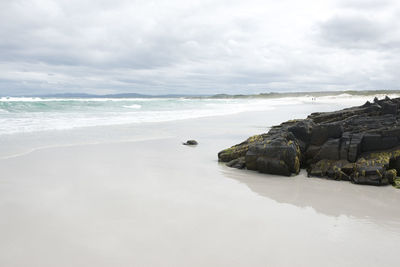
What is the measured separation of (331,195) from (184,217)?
305 cm

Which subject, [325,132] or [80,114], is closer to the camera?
[325,132]

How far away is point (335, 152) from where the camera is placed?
8.00 m

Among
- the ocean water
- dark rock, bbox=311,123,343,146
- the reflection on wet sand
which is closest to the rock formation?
dark rock, bbox=311,123,343,146

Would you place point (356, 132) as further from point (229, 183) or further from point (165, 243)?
point (165, 243)

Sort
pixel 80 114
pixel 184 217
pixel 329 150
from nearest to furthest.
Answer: pixel 184 217 < pixel 329 150 < pixel 80 114

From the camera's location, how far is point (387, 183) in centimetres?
693

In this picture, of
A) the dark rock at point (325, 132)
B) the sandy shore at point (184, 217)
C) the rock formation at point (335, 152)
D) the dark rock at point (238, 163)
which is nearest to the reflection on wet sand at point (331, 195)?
the sandy shore at point (184, 217)

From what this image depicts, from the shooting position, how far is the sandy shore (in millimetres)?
3770

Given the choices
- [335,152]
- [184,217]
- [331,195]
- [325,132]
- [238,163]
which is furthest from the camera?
[325,132]

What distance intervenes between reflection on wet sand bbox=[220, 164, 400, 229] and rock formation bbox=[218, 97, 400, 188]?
29 centimetres

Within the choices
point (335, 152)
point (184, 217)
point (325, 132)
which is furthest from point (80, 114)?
point (184, 217)

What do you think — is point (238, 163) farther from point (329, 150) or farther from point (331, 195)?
point (331, 195)

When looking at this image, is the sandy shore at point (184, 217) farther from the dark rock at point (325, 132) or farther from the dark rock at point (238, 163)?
the dark rock at point (325, 132)

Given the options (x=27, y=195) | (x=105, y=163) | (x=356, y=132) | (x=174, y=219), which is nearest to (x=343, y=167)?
(x=356, y=132)
